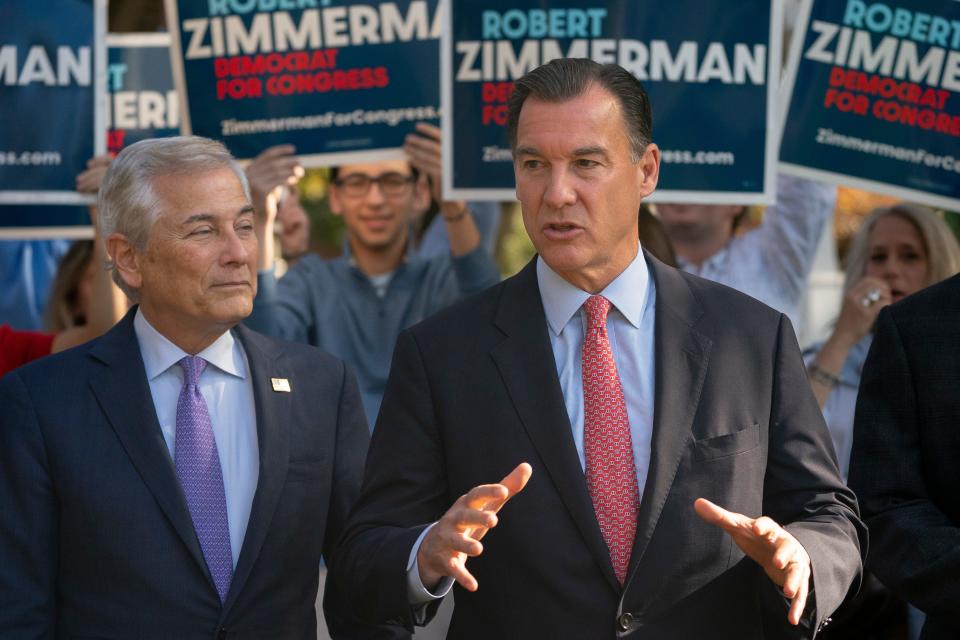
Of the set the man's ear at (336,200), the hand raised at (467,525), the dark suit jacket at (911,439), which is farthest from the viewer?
the man's ear at (336,200)

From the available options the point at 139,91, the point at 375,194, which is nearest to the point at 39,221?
the point at 139,91

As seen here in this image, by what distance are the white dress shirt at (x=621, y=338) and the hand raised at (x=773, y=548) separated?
34cm

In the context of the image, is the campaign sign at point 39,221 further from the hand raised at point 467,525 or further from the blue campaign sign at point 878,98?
the hand raised at point 467,525

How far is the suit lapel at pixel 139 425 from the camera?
3.04m

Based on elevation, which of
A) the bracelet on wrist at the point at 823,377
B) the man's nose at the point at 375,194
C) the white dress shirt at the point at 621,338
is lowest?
the bracelet on wrist at the point at 823,377

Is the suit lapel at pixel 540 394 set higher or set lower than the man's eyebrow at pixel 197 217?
lower

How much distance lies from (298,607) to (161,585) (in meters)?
0.35

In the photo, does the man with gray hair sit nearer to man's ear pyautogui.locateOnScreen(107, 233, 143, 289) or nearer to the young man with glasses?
man's ear pyautogui.locateOnScreen(107, 233, 143, 289)

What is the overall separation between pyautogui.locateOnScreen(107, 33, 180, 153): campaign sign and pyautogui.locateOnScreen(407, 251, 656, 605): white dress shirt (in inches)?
108

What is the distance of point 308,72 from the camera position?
4938 millimetres

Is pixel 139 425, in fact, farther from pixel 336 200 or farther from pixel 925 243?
pixel 925 243

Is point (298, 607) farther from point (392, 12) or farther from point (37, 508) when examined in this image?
point (392, 12)

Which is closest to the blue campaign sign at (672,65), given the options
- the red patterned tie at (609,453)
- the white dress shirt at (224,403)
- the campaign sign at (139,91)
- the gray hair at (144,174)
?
the campaign sign at (139,91)

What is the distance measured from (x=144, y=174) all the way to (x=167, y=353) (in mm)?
439
